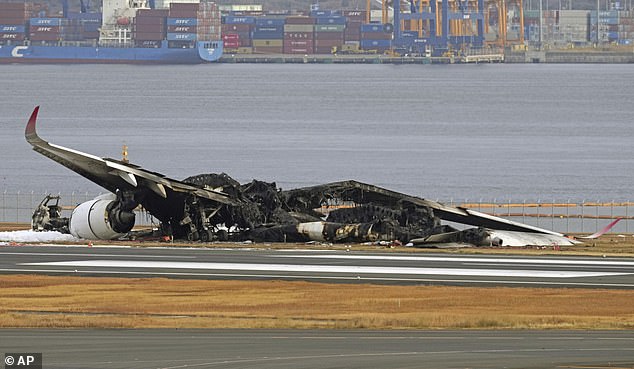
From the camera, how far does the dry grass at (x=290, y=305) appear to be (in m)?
35.0

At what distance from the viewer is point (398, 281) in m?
45.5

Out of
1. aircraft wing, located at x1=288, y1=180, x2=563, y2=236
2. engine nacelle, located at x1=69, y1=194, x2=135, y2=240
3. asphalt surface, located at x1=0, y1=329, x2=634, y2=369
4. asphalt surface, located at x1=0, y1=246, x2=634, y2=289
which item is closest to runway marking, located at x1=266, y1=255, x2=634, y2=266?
asphalt surface, located at x1=0, y1=246, x2=634, y2=289

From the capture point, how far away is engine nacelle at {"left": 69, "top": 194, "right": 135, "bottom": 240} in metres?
60.7

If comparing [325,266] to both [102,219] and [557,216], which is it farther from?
[557,216]

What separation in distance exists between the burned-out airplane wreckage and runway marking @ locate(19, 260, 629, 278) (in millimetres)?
7733

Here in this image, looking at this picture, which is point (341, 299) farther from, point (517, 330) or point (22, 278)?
point (22, 278)

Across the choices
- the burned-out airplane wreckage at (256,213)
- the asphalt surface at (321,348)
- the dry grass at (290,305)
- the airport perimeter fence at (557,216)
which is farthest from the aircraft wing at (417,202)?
the asphalt surface at (321,348)

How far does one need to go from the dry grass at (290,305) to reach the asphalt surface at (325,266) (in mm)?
2122

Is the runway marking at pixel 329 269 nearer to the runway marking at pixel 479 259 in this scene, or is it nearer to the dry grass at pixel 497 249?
the runway marking at pixel 479 259

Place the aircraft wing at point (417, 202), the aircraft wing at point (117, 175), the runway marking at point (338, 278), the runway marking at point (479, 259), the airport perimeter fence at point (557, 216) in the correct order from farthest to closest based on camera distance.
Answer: the airport perimeter fence at point (557, 216) < the aircraft wing at point (417, 202) < the aircraft wing at point (117, 175) < the runway marking at point (479, 259) < the runway marking at point (338, 278)

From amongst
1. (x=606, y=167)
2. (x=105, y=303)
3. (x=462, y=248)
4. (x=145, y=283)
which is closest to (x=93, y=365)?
(x=105, y=303)

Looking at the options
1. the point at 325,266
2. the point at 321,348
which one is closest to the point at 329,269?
the point at 325,266

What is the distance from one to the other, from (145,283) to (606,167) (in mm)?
98207

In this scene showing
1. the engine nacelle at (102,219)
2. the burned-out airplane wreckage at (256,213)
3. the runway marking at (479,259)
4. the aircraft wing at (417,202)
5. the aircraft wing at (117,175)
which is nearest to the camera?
the runway marking at (479,259)
